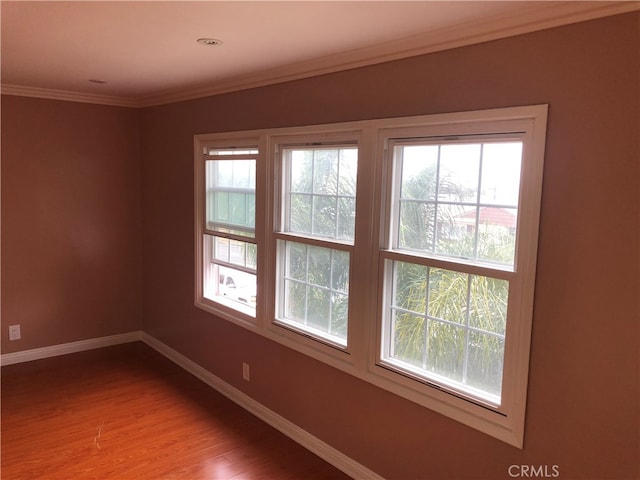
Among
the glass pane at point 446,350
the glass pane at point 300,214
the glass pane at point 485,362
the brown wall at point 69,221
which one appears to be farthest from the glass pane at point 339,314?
the brown wall at point 69,221

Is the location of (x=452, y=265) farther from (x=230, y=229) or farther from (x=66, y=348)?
(x=66, y=348)

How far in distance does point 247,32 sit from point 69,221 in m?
3.10

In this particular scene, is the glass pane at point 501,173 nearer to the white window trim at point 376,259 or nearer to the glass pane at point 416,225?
the white window trim at point 376,259

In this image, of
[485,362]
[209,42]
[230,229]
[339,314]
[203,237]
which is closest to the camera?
[485,362]

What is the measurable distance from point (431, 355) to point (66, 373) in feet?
10.8

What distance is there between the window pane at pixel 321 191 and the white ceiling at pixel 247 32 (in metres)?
0.49

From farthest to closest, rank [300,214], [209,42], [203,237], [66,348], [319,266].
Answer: [66,348]
[203,237]
[300,214]
[319,266]
[209,42]

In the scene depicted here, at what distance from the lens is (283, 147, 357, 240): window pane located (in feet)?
9.30

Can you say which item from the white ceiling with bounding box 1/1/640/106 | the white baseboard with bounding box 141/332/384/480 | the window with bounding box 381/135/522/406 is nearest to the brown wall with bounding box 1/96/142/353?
the white baseboard with bounding box 141/332/384/480

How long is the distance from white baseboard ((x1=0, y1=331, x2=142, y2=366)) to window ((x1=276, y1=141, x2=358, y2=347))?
2423mm

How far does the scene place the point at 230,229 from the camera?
3.77 meters

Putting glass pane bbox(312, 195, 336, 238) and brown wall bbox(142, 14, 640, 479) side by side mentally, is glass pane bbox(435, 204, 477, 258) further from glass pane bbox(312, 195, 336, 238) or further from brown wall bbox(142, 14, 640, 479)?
glass pane bbox(312, 195, 336, 238)

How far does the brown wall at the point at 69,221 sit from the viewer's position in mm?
4250

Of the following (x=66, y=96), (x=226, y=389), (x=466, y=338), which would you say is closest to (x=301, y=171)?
(x=466, y=338)
